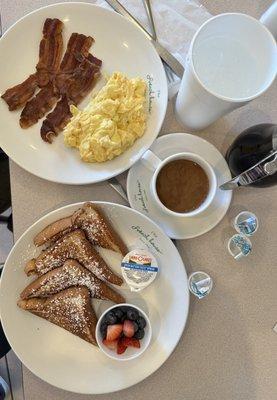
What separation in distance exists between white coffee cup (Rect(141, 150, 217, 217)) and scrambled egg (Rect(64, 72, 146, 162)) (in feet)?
0.23

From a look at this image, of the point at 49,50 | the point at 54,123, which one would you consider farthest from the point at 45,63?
the point at 54,123

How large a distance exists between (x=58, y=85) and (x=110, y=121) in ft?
0.63

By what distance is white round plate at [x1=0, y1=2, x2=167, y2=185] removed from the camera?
3.66 feet

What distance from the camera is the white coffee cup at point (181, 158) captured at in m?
1.08

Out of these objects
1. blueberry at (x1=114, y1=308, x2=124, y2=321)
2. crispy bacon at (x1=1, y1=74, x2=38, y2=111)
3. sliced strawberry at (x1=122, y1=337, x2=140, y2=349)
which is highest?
crispy bacon at (x1=1, y1=74, x2=38, y2=111)

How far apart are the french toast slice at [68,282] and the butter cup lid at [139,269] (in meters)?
0.06

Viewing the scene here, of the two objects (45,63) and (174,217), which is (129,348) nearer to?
(174,217)

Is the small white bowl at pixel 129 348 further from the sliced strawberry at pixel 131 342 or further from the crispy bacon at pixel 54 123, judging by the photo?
the crispy bacon at pixel 54 123

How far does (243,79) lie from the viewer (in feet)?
3.42

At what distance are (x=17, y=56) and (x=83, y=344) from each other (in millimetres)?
766

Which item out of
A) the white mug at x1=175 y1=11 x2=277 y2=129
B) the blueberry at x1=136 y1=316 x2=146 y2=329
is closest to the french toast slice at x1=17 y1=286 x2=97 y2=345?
the blueberry at x1=136 y1=316 x2=146 y2=329

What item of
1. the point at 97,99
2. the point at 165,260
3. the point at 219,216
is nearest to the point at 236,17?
the point at 97,99

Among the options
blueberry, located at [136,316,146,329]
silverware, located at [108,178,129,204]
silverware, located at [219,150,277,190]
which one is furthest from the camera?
silverware, located at [108,178,129,204]

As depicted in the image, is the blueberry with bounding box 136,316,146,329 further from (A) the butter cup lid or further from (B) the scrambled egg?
(B) the scrambled egg
